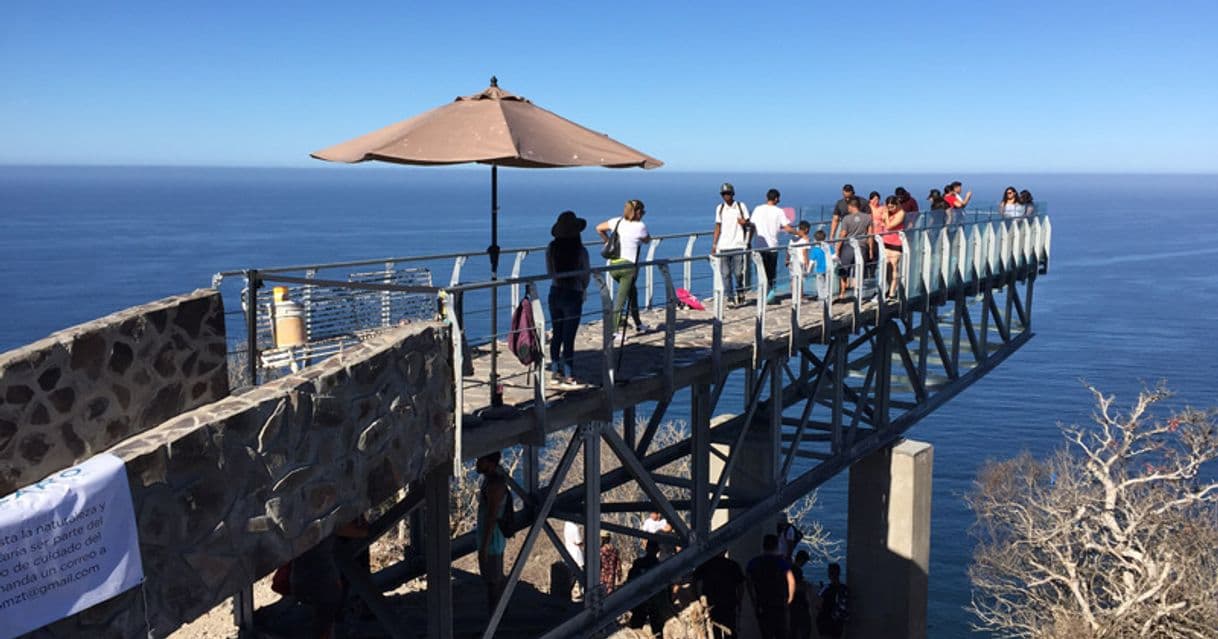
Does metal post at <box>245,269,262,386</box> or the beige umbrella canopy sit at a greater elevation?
the beige umbrella canopy

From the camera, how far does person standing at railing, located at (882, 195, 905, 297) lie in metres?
15.9

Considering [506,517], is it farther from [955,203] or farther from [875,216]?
[955,203]

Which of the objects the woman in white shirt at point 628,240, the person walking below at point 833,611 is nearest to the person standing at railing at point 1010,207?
the person walking below at point 833,611

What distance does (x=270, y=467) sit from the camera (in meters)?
6.31

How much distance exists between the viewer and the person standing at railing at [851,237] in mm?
15383

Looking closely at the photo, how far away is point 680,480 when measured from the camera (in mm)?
13719

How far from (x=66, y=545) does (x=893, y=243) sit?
1294 centimetres

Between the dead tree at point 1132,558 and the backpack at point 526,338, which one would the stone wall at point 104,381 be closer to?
the backpack at point 526,338

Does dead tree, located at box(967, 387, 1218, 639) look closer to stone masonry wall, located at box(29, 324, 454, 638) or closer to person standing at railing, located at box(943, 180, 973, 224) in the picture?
person standing at railing, located at box(943, 180, 973, 224)

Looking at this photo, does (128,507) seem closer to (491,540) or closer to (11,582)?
(11,582)

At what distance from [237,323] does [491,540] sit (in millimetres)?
68120

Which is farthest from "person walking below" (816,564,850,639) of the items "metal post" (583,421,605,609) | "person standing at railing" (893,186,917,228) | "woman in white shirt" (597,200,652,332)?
"metal post" (583,421,605,609)

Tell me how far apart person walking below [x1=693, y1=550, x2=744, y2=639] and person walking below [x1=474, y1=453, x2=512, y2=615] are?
365 centimetres

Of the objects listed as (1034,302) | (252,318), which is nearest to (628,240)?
(252,318)
